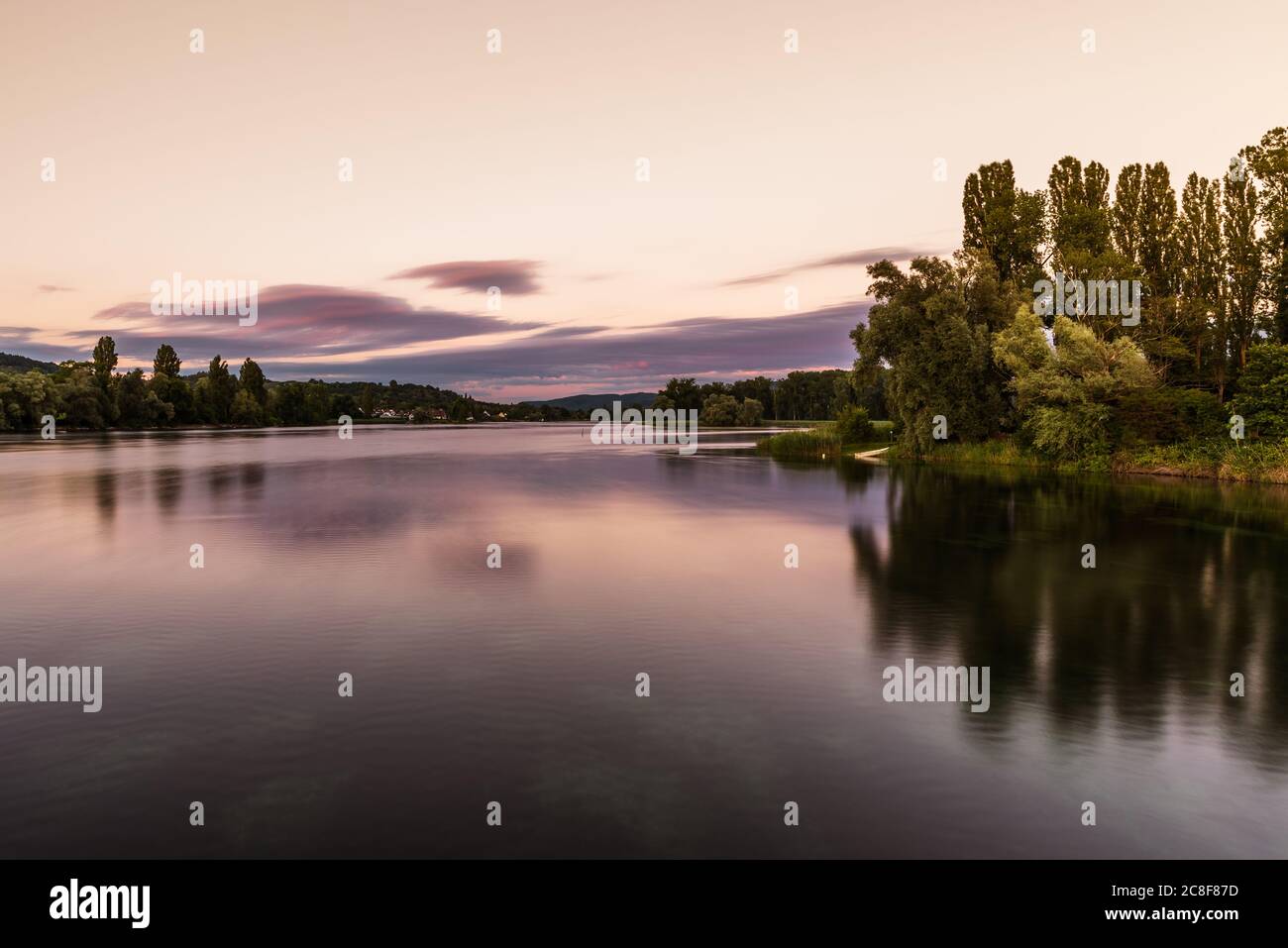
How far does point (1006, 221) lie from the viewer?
67250mm

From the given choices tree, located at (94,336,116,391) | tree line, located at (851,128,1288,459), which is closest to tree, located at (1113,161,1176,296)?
tree line, located at (851,128,1288,459)

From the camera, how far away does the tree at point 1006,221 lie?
6731cm

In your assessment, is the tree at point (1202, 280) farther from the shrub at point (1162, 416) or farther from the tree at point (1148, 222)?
the shrub at point (1162, 416)

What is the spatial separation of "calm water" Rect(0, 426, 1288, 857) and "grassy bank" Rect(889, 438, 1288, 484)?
18.9 metres

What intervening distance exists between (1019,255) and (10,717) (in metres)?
74.5

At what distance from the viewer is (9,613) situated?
742 inches

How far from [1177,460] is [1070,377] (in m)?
8.59

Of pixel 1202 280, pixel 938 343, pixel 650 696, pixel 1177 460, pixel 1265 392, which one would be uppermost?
pixel 1202 280

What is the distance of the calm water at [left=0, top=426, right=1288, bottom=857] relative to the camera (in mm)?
8688

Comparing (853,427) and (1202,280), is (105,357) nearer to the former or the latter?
(853,427)

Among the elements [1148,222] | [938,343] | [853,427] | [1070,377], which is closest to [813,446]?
[853,427]

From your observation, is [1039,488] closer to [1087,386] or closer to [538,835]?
[1087,386]
